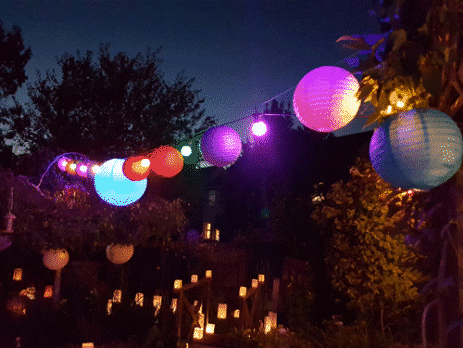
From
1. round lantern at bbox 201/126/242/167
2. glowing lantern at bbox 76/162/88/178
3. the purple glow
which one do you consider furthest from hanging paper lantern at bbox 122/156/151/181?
glowing lantern at bbox 76/162/88/178

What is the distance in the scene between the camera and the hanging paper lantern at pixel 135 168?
→ 4.60 meters

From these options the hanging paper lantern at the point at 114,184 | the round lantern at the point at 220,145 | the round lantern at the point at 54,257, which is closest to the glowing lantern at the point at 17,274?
the round lantern at the point at 54,257

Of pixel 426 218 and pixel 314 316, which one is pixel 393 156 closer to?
pixel 426 218

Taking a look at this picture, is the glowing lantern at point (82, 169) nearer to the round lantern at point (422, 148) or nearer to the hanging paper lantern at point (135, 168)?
the hanging paper lantern at point (135, 168)

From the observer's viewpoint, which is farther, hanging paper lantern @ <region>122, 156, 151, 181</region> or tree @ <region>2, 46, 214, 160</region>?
tree @ <region>2, 46, 214, 160</region>

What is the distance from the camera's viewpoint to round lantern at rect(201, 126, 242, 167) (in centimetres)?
434

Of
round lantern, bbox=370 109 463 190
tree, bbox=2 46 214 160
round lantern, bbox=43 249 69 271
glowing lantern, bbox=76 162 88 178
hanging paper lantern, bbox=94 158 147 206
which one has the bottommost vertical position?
round lantern, bbox=43 249 69 271

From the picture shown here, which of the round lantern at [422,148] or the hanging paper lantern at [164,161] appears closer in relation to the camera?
the round lantern at [422,148]

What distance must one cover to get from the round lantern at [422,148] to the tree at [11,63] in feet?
49.6

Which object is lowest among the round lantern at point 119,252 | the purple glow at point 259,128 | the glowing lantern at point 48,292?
the glowing lantern at point 48,292

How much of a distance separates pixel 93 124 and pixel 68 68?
2.26 meters

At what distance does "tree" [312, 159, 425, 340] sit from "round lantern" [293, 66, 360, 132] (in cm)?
211

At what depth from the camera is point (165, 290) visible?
895cm

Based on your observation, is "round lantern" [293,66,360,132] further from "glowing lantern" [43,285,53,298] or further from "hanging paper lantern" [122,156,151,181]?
"glowing lantern" [43,285,53,298]
